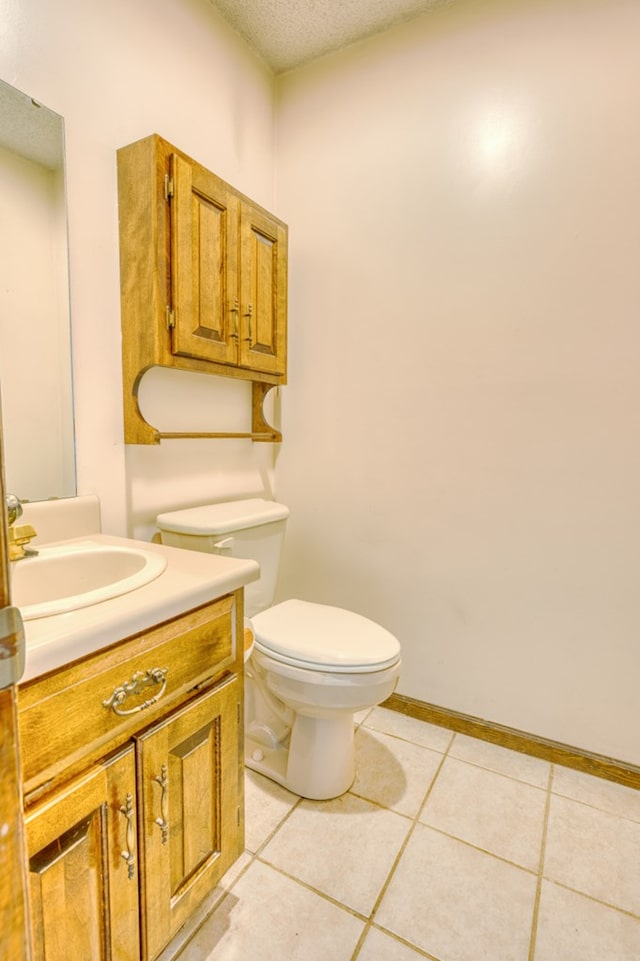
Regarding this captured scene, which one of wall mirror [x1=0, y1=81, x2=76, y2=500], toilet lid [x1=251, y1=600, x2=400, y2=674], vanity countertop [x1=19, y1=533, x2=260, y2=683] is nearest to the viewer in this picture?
vanity countertop [x1=19, y1=533, x2=260, y2=683]

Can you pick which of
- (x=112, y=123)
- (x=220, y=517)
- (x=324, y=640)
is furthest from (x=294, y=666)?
(x=112, y=123)

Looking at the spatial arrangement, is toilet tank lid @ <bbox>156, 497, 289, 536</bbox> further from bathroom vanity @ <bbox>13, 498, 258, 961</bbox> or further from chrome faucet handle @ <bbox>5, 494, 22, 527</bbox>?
chrome faucet handle @ <bbox>5, 494, 22, 527</bbox>

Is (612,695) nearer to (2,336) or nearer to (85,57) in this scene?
(2,336)

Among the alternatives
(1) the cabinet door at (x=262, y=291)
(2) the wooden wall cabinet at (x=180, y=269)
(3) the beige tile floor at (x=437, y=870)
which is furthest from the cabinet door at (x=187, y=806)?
(1) the cabinet door at (x=262, y=291)

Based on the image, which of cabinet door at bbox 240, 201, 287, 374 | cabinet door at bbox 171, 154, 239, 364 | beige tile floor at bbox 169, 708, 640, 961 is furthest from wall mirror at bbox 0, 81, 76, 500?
beige tile floor at bbox 169, 708, 640, 961

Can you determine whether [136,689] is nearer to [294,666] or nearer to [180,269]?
[294,666]

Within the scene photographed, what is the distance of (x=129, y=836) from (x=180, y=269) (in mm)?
1234

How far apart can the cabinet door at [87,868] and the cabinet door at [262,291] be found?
117cm

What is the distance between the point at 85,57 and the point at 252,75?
30.7 inches

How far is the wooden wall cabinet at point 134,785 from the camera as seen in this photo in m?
0.61

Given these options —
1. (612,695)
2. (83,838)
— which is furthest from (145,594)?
(612,695)

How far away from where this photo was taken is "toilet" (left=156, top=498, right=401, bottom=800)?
120 cm

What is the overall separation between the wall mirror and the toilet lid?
664 mm

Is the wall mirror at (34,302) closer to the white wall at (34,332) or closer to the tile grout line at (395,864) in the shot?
the white wall at (34,332)
